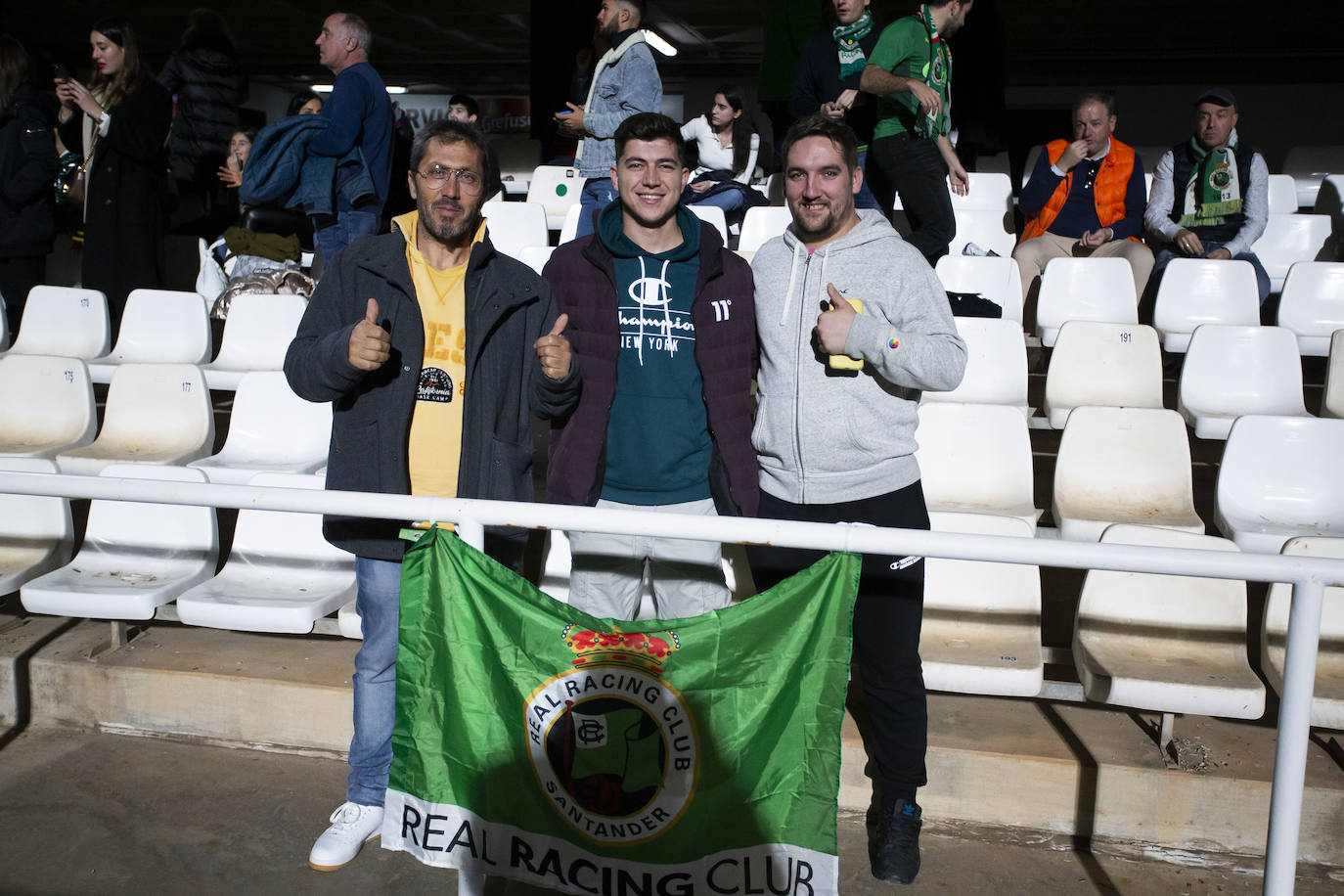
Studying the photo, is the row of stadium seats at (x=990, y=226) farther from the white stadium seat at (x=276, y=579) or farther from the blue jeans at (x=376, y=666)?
the blue jeans at (x=376, y=666)

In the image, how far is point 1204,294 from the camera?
15.4 feet

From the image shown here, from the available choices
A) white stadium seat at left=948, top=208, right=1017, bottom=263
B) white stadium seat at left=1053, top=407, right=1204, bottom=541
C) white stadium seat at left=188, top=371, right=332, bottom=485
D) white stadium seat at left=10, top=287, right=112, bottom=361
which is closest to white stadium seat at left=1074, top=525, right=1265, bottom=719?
white stadium seat at left=1053, top=407, right=1204, bottom=541

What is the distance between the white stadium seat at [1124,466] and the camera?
11.0 ft

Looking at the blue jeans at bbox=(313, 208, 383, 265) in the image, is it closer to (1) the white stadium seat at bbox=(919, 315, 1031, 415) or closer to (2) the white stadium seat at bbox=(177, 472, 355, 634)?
(2) the white stadium seat at bbox=(177, 472, 355, 634)

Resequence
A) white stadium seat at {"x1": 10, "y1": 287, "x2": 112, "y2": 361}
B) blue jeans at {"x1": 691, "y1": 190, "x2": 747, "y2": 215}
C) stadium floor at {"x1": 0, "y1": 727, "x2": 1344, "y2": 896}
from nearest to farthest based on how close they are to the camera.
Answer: stadium floor at {"x1": 0, "y1": 727, "x2": 1344, "y2": 896}, white stadium seat at {"x1": 10, "y1": 287, "x2": 112, "y2": 361}, blue jeans at {"x1": 691, "y1": 190, "x2": 747, "y2": 215}

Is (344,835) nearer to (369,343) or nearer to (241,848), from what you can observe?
(241,848)

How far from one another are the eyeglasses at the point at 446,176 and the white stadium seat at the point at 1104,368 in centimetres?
267

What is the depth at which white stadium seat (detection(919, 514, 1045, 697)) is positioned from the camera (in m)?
2.69

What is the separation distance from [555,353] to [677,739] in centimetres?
84

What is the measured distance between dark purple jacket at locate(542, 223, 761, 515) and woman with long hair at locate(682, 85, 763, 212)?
348 cm

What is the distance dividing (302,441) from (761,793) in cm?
269

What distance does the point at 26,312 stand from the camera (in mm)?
4891

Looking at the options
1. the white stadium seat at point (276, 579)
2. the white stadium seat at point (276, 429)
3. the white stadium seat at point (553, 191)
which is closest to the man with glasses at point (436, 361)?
the white stadium seat at point (276, 579)

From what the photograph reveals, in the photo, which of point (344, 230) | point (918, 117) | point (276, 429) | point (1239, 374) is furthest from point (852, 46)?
point (276, 429)
